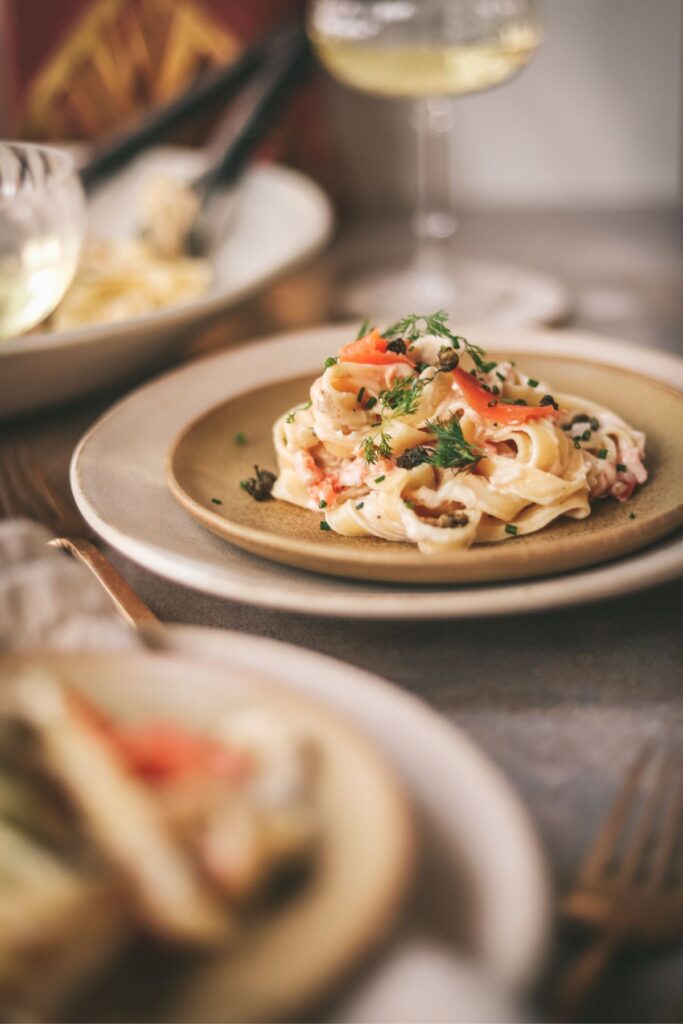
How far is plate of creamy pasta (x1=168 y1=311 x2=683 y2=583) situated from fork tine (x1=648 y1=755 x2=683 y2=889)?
0.19 metres

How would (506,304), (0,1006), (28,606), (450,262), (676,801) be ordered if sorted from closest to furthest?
(0,1006), (676,801), (28,606), (506,304), (450,262)

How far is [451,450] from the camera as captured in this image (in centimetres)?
96

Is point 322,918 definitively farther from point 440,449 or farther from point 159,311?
point 159,311

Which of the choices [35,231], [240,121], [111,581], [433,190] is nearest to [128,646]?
[111,581]

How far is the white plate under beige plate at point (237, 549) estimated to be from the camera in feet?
2.54

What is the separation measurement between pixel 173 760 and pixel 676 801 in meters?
0.33

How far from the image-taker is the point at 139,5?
2781 millimetres

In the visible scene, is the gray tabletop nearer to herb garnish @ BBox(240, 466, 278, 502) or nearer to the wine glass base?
herb garnish @ BBox(240, 466, 278, 502)

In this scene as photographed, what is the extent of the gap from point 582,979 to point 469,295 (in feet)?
5.24

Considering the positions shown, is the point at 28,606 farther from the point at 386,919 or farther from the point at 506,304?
the point at 506,304

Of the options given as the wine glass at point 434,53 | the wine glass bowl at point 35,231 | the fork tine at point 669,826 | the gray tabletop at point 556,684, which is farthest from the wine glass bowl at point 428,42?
the fork tine at point 669,826

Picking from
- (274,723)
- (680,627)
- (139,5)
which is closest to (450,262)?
(139,5)

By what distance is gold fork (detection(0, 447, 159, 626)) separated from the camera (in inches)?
35.2

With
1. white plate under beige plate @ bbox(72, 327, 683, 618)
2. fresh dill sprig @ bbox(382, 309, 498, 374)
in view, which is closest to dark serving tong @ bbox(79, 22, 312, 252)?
white plate under beige plate @ bbox(72, 327, 683, 618)
